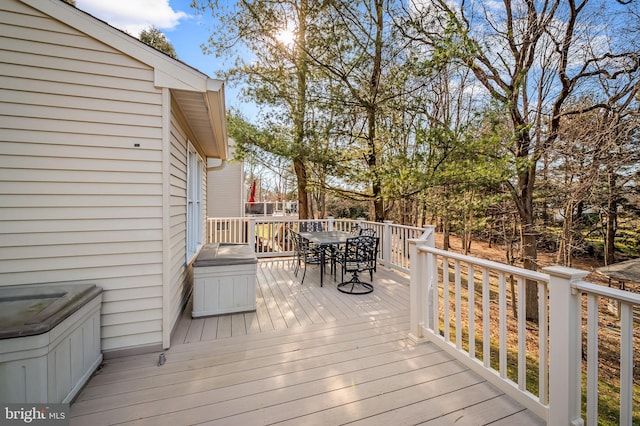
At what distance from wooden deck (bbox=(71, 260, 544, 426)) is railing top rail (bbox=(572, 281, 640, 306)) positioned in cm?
101

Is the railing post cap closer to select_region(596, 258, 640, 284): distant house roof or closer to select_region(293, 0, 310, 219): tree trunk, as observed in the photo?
select_region(596, 258, 640, 284): distant house roof

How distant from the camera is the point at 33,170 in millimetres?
2447

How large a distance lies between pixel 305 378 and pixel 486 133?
711 cm

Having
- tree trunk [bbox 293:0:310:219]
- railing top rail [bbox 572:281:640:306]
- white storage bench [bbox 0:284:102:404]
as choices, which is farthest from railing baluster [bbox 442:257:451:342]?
tree trunk [bbox 293:0:310:219]

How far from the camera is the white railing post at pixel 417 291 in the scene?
3.00m

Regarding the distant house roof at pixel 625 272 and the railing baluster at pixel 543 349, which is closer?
the railing baluster at pixel 543 349

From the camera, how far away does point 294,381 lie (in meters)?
2.35

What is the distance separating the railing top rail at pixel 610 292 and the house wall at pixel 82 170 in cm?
336

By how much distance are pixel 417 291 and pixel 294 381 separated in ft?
5.00

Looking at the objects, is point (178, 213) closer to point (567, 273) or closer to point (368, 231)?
point (567, 273)

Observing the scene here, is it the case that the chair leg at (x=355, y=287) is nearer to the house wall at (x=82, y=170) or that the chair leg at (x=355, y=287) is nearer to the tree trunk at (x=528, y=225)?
the house wall at (x=82, y=170)

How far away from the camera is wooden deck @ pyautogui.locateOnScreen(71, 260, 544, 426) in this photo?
6.43 feet

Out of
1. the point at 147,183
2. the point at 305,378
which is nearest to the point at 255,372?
the point at 305,378

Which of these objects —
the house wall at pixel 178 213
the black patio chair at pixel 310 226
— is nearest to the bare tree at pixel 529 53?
the black patio chair at pixel 310 226
